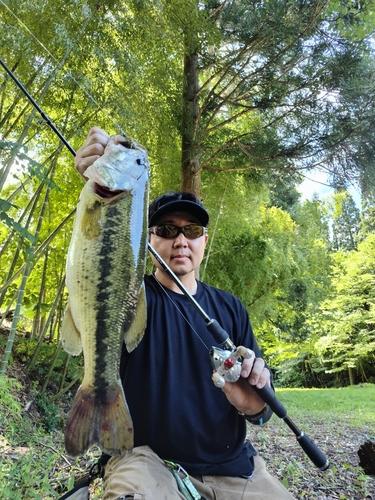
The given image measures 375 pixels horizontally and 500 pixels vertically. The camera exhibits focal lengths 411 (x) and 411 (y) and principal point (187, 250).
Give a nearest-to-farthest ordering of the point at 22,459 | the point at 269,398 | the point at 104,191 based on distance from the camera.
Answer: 1. the point at 104,191
2. the point at 269,398
3. the point at 22,459

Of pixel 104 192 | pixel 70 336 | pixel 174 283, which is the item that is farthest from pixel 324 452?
pixel 104 192

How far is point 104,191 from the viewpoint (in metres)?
1.66

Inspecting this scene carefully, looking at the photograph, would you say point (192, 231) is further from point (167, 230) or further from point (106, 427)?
point (106, 427)

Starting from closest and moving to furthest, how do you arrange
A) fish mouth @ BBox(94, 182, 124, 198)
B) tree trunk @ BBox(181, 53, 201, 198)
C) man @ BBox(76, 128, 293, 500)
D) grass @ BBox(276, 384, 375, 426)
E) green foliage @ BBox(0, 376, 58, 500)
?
fish mouth @ BBox(94, 182, 124, 198) < man @ BBox(76, 128, 293, 500) < green foliage @ BBox(0, 376, 58, 500) < tree trunk @ BBox(181, 53, 201, 198) < grass @ BBox(276, 384, 375, 426)

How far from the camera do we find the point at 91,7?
4.77 metres

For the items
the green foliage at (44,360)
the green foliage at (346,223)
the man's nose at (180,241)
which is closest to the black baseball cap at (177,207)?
the man's nose at (180,241)

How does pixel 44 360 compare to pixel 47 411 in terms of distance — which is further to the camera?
pixel 44 360

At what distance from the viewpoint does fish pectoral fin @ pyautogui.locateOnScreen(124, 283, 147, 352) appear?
5.60 feet

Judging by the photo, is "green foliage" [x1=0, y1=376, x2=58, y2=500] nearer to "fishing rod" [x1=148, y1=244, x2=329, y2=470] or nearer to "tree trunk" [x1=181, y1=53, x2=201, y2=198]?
"fishing rod" [x1=148, y1=244, x2=329, y2=470]

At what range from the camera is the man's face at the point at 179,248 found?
2.31 metres

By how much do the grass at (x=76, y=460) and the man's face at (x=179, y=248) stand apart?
5.14ft

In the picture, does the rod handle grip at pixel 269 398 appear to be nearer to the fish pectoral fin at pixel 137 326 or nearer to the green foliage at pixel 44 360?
the fish pectoral fin at pixel 137 326

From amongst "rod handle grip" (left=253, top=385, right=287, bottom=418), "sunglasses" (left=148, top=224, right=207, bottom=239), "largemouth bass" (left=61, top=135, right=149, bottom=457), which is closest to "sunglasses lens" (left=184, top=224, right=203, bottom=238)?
"sunglasses" (left=148, top=224, right=207, bottom=239)

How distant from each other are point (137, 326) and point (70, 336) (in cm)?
28
